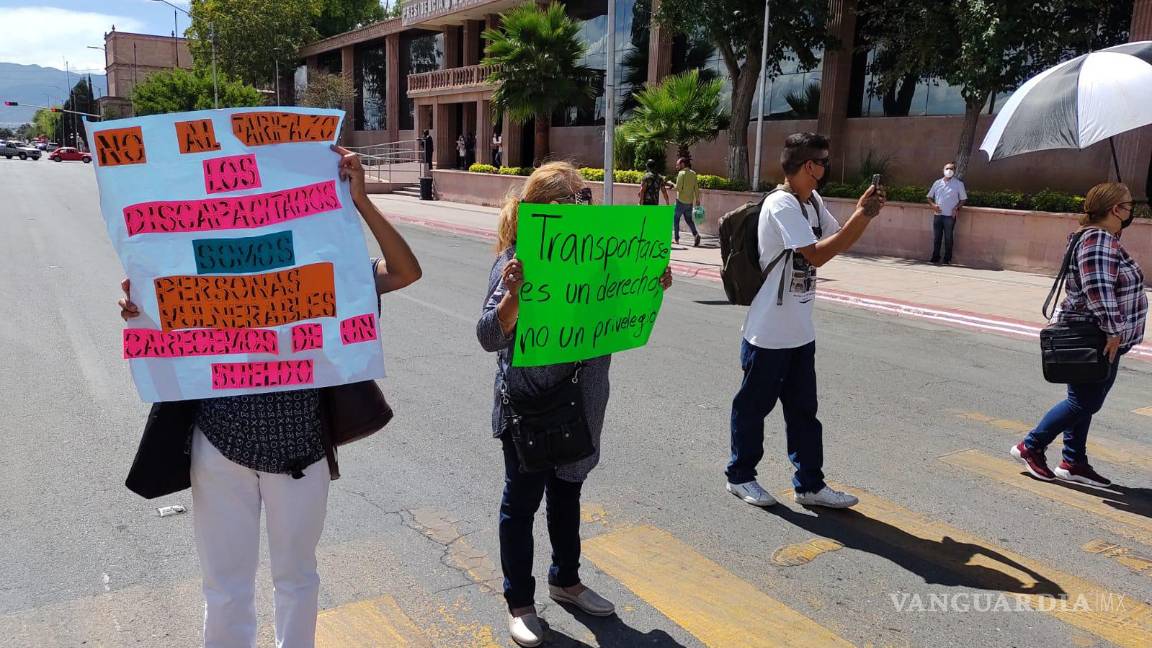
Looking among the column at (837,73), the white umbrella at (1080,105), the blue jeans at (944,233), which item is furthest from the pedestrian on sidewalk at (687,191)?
the white umbrella at (1080,105)

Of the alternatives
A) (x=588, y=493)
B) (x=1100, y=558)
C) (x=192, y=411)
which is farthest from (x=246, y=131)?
(x=1100, y=558)

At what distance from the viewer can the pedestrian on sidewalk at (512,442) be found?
3.13 m

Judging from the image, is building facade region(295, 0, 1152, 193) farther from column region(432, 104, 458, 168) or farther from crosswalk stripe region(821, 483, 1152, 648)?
crosswalk stripe region(821, 483, 1152, 648)

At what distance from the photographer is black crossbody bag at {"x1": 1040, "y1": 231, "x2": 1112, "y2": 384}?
4.97 m

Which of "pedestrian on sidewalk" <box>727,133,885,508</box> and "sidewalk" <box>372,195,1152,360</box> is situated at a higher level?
"pedestrian on sidewalk" <box>727,133,885,508</box>

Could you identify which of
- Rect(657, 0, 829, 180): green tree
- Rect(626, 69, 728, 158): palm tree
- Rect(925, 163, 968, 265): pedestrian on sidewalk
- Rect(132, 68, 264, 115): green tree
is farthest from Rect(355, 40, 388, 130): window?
Rect(925, 163, 968, 265): pedestrian on sidewalk

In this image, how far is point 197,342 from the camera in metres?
2.69

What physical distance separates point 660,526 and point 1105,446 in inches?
139

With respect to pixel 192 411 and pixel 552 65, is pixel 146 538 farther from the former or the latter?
pixel 552 65

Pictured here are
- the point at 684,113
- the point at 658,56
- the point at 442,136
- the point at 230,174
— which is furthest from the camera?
the point at 442,136

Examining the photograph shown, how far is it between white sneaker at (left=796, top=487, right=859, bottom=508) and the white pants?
2.88 metres

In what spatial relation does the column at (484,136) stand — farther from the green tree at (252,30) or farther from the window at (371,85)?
the green tree at (252,30)

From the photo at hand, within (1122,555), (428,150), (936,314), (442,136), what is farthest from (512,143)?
(1122,555)

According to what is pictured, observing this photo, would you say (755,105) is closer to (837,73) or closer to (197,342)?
(837,73)
